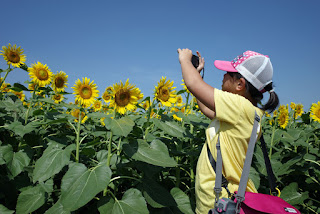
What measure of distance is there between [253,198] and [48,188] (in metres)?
1.61

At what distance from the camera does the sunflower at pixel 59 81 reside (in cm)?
347

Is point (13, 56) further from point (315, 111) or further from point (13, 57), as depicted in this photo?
point (315, 111)

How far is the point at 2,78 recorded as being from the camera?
3010 millimetres

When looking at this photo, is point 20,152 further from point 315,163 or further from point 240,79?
point 315,163

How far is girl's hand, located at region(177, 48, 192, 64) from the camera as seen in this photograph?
79.7 inches

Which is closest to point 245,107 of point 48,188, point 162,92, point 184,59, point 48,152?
point 184,59

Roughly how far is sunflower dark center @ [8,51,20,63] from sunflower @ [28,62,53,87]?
32 cm

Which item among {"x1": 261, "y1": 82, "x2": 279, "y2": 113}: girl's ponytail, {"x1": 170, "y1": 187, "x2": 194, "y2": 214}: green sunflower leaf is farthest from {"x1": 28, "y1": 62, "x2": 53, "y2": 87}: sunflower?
{"x1": 261, "y1": 82, "x2": 279, "y2": 113}: girl's ponytail

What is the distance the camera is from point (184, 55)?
205cm

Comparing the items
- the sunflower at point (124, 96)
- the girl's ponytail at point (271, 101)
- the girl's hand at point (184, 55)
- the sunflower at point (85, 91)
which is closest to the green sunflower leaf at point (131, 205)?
the sunflower at point (124, 96)

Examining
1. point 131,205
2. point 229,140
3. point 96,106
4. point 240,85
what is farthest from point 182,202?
point 96,106

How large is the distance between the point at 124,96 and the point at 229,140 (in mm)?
870

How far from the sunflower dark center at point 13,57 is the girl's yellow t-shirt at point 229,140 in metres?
2.92

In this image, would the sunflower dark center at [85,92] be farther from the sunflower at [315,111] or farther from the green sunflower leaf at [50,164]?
the sunflower at [315,111]
